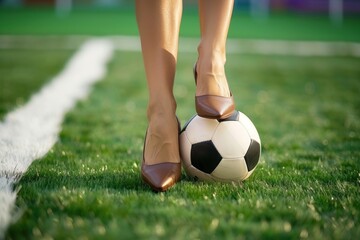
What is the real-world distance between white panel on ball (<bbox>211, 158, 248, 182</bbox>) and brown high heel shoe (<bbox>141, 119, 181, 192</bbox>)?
17 centimetres

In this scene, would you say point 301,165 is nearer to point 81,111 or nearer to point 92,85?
point 81,111

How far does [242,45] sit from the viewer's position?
34.1 feet

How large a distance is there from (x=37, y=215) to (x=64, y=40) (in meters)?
8.74

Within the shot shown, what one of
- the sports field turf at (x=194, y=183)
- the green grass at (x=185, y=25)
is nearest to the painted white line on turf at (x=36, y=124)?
the sports field turf at (x=194, y=183)

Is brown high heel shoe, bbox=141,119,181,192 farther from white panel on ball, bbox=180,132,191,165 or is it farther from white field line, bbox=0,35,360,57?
white field line, bbox=0,35,360,57

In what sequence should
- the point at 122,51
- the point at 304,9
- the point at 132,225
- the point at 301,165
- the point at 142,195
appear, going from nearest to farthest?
1. the point at 132,225
2. the point at 142,195
3. the point at 301,165
4. the point at 122,51
5. the point at 304,9

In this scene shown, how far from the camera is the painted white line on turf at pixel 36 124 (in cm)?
230

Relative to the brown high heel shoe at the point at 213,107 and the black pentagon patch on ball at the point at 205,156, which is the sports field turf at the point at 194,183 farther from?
Result: the brown high heel shoe at the point at 213,107

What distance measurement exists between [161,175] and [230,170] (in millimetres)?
310

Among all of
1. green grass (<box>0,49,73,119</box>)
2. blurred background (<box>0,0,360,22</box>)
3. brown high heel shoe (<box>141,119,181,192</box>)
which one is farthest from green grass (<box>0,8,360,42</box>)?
brown high heel shoe (<box>141,119,181,192</box>)

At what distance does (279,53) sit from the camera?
9.20m

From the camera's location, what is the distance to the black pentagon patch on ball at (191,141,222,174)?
236 cm

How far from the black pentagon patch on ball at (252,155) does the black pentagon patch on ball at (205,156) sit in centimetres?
12

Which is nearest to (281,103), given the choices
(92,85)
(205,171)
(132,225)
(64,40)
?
(92,85)
